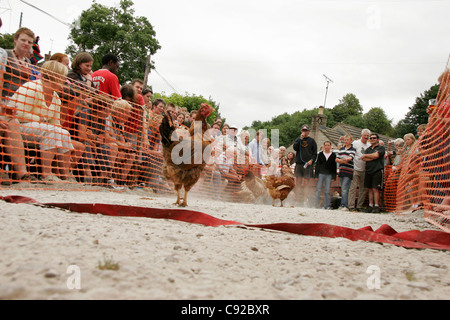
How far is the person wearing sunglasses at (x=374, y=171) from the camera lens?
28.8ft

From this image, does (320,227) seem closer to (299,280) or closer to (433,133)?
(299,280)

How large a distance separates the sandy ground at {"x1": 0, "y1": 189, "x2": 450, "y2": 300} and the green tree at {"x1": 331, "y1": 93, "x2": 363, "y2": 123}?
71.0 meters

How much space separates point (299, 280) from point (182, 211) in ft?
5.70

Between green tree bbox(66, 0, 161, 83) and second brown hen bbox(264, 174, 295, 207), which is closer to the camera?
second brown hen bbox(264, 174, 295, 207)

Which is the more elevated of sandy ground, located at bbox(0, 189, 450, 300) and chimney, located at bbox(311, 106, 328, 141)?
chimney, located at bbox(311, 106, 328, 141)

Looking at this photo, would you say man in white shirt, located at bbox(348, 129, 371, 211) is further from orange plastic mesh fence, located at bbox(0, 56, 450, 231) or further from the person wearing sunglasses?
orange plastic mesh fence, located at bbox(0, 56, 450, 231)

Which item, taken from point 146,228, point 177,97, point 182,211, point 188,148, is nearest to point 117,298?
point 146,228

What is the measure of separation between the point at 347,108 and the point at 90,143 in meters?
72.8

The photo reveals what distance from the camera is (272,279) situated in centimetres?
169

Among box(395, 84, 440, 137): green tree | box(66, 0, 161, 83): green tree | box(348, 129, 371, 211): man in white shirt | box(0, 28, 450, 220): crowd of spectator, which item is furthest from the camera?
box(395, 84, 440, 137): green tree

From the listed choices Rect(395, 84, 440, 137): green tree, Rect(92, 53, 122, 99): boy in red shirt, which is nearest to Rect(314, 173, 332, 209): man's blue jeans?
Rect(92, 53, 122, 99): boy in red shirt

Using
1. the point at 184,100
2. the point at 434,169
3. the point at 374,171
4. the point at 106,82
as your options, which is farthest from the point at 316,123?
the point at 106,82

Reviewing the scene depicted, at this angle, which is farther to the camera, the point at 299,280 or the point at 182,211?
the point at 182,211

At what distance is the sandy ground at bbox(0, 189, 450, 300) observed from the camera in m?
1.41
